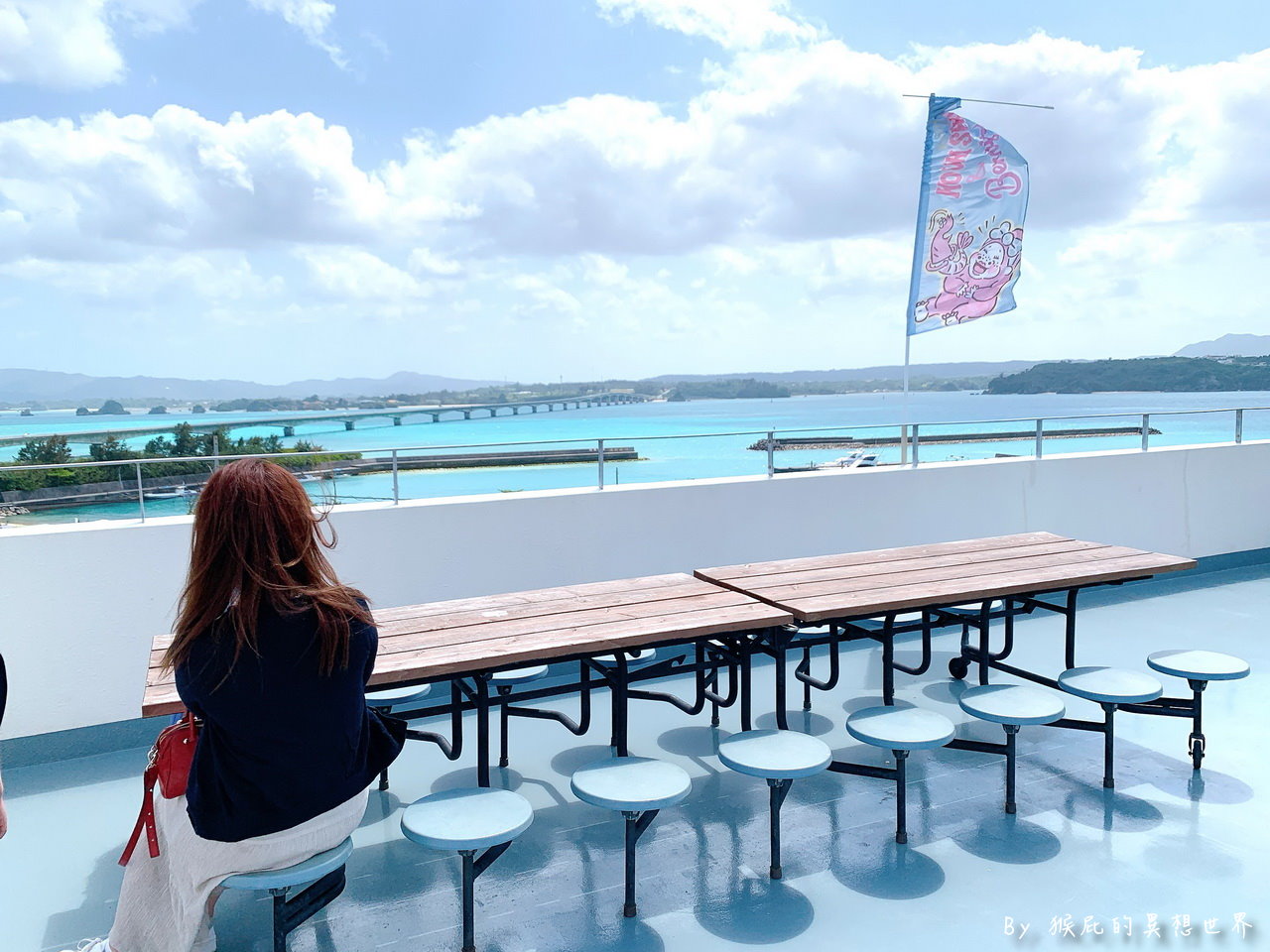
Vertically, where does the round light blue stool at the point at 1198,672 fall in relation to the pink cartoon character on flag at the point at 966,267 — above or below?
below

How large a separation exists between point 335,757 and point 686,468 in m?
3.10

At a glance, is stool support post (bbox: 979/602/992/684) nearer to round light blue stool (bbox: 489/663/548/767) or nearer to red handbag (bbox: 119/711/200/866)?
round light blue stool (bbox: 489/663/548/767)

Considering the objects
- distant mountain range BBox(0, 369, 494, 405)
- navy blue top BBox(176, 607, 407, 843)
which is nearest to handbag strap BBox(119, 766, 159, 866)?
navy blue top BBox(176, 607, 407, 843)

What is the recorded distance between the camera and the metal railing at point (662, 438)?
3303 mm

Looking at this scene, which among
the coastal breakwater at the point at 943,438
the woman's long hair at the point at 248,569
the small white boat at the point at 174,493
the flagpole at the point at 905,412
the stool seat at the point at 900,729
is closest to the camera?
the woman's long hair at the point at 248,569

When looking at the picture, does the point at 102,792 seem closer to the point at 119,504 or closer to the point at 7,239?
the point at 119,504

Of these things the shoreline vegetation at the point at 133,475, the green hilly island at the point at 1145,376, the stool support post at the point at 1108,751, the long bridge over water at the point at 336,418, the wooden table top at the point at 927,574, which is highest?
the green hilly island at the point at 1145,376

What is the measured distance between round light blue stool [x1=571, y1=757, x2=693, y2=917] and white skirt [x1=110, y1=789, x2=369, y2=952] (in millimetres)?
569

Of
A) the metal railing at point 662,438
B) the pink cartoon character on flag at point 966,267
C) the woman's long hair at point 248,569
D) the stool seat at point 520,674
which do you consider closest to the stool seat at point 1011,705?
the stool seat at point 520,674

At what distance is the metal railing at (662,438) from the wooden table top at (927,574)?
112 cm

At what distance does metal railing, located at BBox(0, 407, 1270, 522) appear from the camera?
3303mm

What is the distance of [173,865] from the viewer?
182 centimetres

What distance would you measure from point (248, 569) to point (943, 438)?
14.5 feet

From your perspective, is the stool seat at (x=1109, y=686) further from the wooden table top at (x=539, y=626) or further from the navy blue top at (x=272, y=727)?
the navy blue top at (x=272, y=727)
